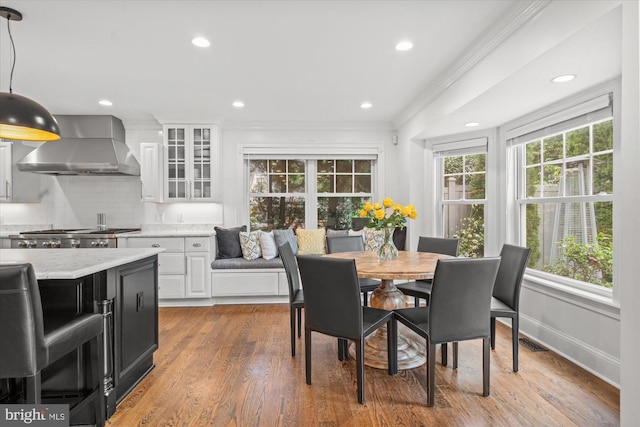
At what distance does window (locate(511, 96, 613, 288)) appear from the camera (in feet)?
8.82

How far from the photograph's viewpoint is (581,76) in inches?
94.9

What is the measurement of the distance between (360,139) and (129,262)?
12.3 ft

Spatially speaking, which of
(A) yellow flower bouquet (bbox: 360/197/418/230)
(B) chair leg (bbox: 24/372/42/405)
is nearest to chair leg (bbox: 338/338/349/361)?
(A) yellow flower bouquet (bbox: 360/197/418/230)

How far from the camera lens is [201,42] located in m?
2.70

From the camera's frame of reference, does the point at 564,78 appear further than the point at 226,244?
No

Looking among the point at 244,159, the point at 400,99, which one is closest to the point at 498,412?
the point at 400,99

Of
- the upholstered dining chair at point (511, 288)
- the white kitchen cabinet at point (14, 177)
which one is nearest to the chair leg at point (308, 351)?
the upholstered dining chair at point (511, 288)

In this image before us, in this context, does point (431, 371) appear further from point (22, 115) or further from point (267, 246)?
point (267, 246)

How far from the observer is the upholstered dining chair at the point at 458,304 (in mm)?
2033

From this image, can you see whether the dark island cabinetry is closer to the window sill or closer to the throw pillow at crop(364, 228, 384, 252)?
the throw pillow at crop(364, 228, 384, 252)

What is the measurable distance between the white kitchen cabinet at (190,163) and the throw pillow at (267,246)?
2.84 feet

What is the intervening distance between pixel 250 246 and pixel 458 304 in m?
3.06

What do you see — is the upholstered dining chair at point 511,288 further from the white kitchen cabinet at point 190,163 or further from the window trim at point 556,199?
the white kitchen cabinet at point 190,163

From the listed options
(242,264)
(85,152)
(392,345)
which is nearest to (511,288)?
(392,345)
